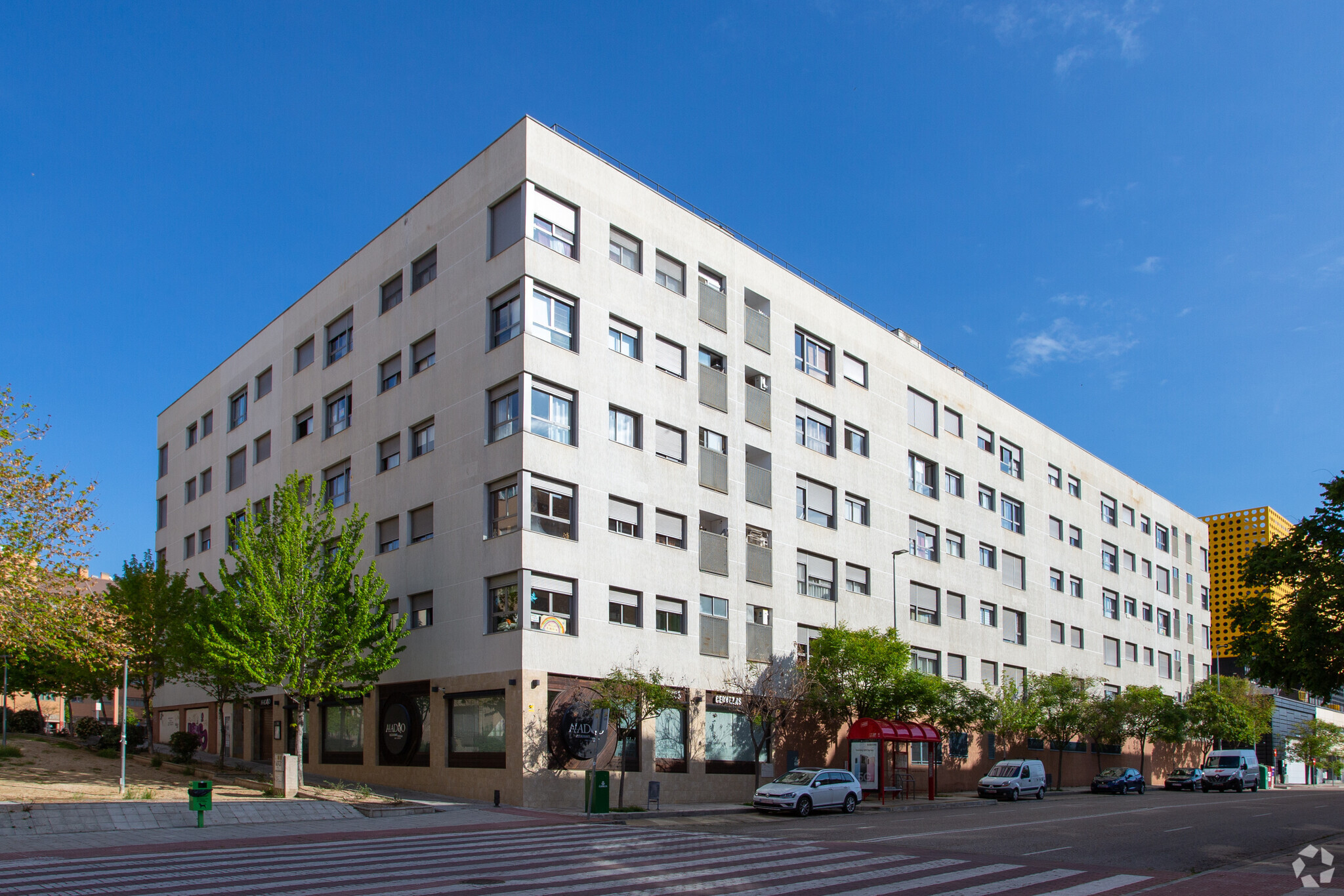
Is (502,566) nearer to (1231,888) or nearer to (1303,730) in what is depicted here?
(1231,888)

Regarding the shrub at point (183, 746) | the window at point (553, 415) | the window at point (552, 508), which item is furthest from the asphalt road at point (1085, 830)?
the shrub at point (183, 746)

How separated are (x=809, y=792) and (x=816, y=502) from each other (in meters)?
15.6

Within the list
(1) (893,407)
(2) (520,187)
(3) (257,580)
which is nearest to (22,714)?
(3) (257,580)

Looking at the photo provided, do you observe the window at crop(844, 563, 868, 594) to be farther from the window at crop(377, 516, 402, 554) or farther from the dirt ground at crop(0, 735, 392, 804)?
the dirt ground at crop(0, 735, 392, 804)

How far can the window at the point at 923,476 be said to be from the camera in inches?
2010

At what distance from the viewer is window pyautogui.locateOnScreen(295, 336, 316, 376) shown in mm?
46138

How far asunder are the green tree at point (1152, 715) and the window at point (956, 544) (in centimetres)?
1542

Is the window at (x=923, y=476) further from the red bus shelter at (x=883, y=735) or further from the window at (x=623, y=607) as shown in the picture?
the window at (x=623, y=607)

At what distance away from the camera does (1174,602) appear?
77750 mm

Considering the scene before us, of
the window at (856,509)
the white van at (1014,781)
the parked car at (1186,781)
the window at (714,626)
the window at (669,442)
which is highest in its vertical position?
the window at (669,442)

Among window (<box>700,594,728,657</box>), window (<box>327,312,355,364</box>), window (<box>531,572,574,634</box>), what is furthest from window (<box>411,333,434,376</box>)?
window (<box>700,594,728,657</box>)

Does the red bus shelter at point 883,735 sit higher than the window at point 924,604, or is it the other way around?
the window at point 924,604

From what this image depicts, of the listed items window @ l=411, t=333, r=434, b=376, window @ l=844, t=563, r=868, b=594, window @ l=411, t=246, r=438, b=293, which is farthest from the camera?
window @ l=844, t=563, r=868, b=594

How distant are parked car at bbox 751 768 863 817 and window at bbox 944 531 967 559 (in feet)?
70.6
